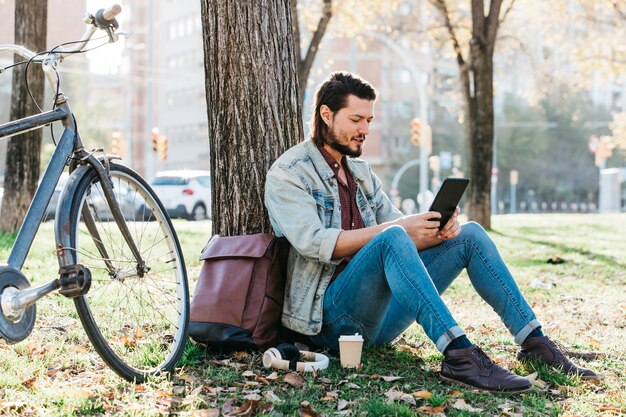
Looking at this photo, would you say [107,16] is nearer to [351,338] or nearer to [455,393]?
[351,338]

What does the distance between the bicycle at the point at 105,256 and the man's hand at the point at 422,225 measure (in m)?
1.11

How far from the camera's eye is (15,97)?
40.8 feet

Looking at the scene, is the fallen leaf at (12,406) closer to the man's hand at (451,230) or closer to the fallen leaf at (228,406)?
the fallen leaf at (228,406)

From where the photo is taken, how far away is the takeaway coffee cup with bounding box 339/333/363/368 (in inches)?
173

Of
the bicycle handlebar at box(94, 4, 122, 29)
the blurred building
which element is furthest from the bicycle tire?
the blurred building

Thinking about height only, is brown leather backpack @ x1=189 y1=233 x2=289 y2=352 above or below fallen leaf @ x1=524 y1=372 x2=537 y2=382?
above

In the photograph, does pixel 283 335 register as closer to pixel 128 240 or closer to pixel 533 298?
pixel 128 240

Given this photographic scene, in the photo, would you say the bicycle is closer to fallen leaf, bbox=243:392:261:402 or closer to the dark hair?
fallen leaf, bbox=243:392:261:402

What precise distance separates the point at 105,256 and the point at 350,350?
1232 millimetres

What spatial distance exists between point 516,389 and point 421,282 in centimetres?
62

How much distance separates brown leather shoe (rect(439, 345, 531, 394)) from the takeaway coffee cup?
0.47m

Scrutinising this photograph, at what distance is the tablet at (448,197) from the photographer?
14.1ft

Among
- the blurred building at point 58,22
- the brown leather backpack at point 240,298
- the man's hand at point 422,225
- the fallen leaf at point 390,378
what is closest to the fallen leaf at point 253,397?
the brown leather backpack at point 240,298

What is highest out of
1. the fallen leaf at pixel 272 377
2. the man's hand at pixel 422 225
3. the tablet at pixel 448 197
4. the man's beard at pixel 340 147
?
the man's beard at pixel 340 147
